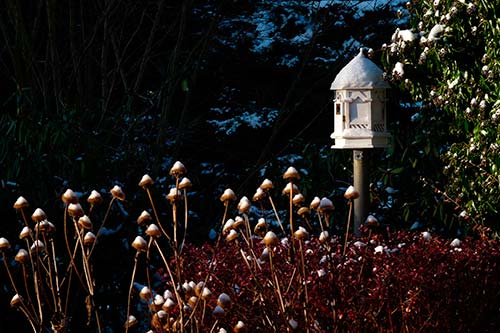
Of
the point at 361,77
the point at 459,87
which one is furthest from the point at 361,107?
the point at 459,87

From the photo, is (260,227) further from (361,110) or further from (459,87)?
Result: (459,87)

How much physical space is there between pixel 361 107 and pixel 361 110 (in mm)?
18

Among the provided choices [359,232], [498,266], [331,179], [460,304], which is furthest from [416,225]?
[460,304]

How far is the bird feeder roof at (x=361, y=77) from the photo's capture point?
5309mm

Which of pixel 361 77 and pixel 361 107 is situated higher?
pixel 361 77

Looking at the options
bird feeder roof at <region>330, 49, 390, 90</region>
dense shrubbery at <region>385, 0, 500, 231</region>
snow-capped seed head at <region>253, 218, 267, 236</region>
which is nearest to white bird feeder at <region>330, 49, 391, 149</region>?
bird feeder roof at <region>330, 49, 390, 90</region>

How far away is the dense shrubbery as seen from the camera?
5598mm

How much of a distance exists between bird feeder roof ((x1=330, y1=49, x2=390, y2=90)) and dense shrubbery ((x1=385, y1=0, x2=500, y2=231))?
0.69 meters

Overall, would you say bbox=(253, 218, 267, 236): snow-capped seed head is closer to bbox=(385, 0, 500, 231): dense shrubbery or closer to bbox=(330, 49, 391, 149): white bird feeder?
bbox=(330, 49, 391, 149): white bird feeder

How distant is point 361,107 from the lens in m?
5.35

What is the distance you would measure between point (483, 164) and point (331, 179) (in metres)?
1.31

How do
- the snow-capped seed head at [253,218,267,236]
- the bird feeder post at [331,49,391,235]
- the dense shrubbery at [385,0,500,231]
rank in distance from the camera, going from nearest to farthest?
the snow-capped seed head at [253,218,267,236] < the bird feeder post at [331,49,391,235] < the dense shrubbery at [385,0,500,231]

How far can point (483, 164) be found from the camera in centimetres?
576

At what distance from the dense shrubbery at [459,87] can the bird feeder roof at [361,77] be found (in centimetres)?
69
